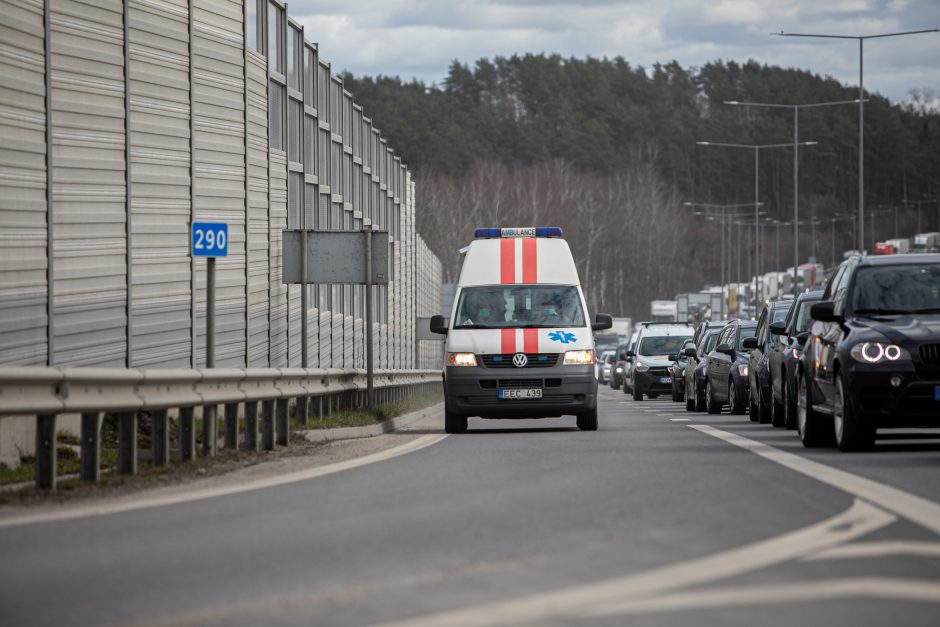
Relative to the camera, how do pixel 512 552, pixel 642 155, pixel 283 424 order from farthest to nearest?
pixel 642 155, pixel 283 424, pixel 512 552

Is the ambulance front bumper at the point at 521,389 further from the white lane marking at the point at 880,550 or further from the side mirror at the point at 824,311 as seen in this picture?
the white lane marking at the point at 880,550

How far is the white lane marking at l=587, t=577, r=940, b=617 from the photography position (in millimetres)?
6477

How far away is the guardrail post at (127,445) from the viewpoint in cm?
1321

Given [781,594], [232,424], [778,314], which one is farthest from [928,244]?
[781,594]

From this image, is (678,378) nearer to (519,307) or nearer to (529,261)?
(529,261)

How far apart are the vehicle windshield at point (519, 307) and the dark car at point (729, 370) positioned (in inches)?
206

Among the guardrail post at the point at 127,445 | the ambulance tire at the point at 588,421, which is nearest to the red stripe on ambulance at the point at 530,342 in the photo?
the ambulance tire at the point at 588,421

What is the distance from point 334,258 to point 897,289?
10.9 m

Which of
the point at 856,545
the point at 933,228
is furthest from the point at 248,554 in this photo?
the point at 933,228

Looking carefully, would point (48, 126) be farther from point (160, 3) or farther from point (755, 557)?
point (755, 557)

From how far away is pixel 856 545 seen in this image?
815 centimetres

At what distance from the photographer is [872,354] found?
15.0 meters

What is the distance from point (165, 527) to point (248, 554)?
4.62 feet

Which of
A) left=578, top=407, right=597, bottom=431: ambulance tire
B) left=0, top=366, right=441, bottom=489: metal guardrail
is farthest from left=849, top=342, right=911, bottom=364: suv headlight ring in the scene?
left=578, top=407, right=597, bottom=431: ambulance tire
